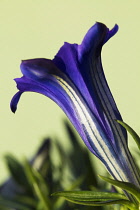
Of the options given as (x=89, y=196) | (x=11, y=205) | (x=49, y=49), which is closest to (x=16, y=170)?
(x=11, y=205)

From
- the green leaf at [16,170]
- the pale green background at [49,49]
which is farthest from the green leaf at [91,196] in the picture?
the green leaf at [16,170]

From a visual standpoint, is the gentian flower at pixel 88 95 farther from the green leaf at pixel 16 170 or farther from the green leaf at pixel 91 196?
the green leaf at pixel 16 170

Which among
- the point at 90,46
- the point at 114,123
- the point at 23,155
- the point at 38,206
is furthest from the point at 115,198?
the point at 23,155

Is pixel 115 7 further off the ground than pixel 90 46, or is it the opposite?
pixel 115 7

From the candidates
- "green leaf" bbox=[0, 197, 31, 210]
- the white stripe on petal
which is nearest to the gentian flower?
the white stripe on petal

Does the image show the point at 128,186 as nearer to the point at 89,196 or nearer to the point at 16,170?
the point at 89,196

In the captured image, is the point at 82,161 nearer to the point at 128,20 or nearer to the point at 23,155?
the point at 23,155

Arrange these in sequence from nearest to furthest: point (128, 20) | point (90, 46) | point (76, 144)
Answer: point (90, 46)
point (128, 20)
point (76, 144)
